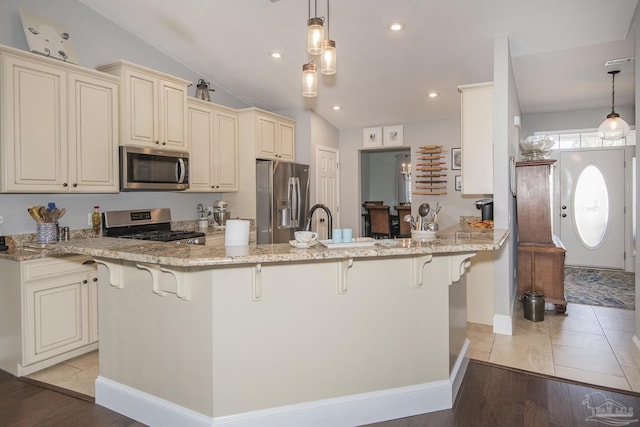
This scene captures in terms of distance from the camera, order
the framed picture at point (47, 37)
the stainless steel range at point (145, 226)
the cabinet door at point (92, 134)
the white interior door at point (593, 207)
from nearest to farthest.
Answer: the framed picture at point (47, 37), the cabinet door at point (92, 134), the stainless steel range at point (145, 226), the white interior door at point (593, 207)

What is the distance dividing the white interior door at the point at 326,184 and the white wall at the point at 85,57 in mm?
2013

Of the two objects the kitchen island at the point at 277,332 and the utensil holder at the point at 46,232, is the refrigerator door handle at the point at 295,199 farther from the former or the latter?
the kitchen island at the point at 277,332

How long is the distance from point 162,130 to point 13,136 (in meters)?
1.28

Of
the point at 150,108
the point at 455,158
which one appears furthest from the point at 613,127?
the point at 150,108

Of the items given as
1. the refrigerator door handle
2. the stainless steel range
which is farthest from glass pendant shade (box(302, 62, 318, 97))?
the refrigerator door handle

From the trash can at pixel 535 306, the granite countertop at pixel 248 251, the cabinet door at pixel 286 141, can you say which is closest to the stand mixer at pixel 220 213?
the cabinet door at pixel 286 141

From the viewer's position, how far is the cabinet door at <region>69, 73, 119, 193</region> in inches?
124

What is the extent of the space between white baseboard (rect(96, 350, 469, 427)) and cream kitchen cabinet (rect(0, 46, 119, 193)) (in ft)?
5.52

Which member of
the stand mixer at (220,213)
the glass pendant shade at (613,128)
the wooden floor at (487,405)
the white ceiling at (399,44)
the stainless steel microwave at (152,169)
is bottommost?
the wooden floor at (487,405)

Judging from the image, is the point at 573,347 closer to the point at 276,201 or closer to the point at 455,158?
the point at 455,158

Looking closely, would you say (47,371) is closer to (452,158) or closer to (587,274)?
(452,158)

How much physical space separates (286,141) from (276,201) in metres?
1.05

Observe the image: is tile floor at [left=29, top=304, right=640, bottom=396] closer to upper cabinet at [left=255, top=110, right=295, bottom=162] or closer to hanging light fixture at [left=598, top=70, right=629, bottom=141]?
hanging light fixture at [left=598, top=70, right=629, bottom=141]

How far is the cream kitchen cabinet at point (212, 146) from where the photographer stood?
4.35m
